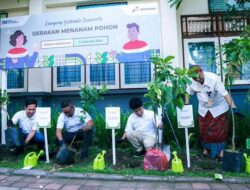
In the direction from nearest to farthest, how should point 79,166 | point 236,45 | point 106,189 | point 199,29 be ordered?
1. point 106,189
2. point 236,45
3. point 79,166
4. point 199,29

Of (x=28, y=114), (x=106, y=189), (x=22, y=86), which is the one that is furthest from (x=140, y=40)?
(x=22, y=86)

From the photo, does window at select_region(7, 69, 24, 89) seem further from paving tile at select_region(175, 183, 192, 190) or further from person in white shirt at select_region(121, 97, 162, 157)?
paving tile at select_region(175, 183, 192, 190)

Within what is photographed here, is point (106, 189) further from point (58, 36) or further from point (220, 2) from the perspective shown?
point (220, 2)

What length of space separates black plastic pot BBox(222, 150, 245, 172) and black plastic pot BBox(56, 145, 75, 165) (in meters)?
2.55

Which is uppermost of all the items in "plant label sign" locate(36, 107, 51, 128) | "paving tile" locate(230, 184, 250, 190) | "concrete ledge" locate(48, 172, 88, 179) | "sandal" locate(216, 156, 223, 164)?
"plant label sign" locate(36, 107, 51, 128)

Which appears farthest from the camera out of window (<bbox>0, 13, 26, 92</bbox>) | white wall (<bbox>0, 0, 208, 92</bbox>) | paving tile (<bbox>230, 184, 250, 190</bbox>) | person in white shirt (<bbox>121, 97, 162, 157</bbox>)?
window (<bbox>0, 13, 26, 92</bbox>)

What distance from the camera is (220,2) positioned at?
7082 mm

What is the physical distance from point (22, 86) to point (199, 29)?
15.7 ft

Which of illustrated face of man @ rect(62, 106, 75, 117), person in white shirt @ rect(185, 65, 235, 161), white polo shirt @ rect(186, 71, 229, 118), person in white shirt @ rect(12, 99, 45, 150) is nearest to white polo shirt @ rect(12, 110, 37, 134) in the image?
person in white shirt @ rect(12, 99, 45, 150)

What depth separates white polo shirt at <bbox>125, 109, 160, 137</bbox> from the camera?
17.4 ft

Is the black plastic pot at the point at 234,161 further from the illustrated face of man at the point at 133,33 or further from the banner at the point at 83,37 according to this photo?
the illustrated face of man at the point at 133,33

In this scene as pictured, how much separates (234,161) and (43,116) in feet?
10.9

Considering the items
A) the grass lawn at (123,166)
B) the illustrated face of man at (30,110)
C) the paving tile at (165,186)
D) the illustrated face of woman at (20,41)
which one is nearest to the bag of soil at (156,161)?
the grass lawn at (123,166)

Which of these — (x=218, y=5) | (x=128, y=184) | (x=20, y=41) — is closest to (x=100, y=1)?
(x=20, y=41)
